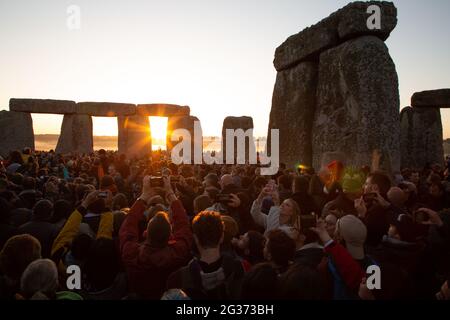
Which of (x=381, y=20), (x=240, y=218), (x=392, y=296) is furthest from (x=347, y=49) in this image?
(x=392, y=296)

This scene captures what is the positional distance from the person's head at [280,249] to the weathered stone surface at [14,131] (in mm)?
20907

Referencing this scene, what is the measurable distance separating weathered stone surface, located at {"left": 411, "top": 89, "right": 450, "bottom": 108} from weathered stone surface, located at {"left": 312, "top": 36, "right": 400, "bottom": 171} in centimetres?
869

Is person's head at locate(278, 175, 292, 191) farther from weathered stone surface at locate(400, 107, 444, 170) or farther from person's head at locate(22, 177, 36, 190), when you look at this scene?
weathered stone surface at locate(400, 107, 444, 170)

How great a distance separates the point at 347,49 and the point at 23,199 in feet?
18.9

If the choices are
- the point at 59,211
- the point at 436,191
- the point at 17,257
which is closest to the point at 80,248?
the point at 17,257

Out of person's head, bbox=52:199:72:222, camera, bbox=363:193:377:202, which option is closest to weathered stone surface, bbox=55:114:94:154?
person's head, bbox=52:199:72:222

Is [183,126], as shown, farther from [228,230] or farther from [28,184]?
[228,230]

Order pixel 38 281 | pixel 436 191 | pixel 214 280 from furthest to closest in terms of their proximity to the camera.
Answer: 1. pixel 436 191
2. pixel 214 280
3. pixel 38 281

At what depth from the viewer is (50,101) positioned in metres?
21.2

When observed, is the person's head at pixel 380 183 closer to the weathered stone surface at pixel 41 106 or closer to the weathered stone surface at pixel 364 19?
the weathered stone surface at pixel 364 19

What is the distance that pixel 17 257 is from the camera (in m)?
2.43

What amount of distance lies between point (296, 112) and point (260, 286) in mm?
6514

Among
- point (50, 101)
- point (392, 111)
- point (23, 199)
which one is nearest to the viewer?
point (23, 199)
